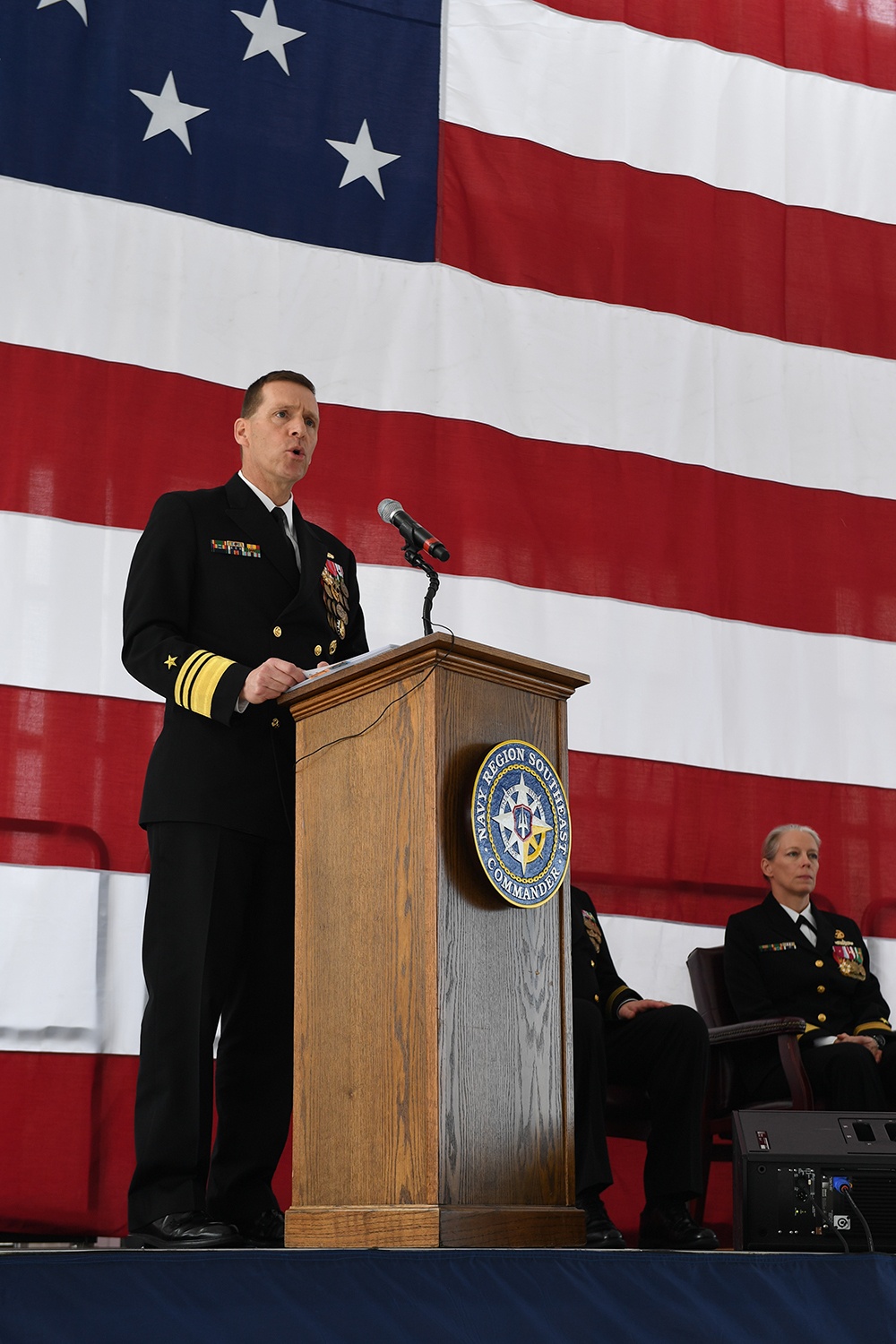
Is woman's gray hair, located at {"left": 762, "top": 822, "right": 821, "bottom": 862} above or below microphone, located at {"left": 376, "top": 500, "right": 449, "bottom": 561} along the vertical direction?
below

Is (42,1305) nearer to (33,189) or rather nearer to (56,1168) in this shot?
(56,1168)


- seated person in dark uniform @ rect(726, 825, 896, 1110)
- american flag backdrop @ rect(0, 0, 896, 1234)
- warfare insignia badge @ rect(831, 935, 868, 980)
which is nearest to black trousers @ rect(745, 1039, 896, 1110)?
seated person in dark uniform @ rect(726, 825, 896, 1110)

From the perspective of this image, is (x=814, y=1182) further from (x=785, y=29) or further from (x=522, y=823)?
(x=785, y=29)

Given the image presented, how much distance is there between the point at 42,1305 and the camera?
1284mm

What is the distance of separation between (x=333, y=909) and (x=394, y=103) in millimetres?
2755

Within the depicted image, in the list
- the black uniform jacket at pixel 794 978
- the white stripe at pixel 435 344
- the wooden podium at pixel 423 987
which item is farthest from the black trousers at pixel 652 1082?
the white stripe at pixel 435 344

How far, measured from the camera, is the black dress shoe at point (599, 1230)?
234 centimetres

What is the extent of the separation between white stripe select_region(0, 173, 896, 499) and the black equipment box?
2168mm

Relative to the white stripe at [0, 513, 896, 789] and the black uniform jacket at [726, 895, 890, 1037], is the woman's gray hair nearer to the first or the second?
the black uniform jacket at [726, 895, 890, 1037]

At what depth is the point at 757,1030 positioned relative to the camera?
3.08m

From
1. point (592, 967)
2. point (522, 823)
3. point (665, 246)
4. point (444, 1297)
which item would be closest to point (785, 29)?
point (665, 246)

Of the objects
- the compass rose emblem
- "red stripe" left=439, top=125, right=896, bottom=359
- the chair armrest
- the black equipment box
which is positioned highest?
"red stripe" left=439, top=125, right=896, bottom=359

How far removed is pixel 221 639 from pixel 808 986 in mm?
1940

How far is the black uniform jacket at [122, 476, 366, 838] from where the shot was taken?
2090 millimetres
